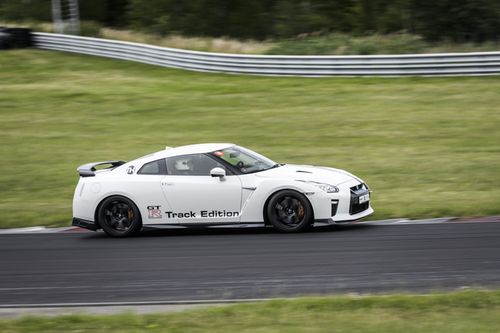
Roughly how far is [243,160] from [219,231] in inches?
42.1

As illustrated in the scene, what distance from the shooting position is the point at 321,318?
7375 mm

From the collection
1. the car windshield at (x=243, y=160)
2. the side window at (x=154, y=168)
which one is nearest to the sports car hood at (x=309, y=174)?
the car windshield at (x=243, y=160)

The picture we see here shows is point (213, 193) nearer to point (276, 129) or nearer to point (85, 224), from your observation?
point (85, 224)

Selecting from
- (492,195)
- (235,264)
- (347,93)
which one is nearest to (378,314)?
(235,264)

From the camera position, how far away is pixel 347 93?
23797 mm

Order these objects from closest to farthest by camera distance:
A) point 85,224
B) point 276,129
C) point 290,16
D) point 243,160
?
point 243,160
point 85,224
point 276,129
point 290,16

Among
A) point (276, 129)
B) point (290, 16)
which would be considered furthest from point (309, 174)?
point (290, 16)

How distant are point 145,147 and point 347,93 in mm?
6537

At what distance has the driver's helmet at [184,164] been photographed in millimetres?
12609

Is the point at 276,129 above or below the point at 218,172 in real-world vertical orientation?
below

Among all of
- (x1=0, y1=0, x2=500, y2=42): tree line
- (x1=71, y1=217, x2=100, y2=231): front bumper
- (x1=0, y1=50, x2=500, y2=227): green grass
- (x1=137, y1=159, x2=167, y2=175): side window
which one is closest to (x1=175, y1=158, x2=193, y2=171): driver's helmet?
(x1=137, y1=159, x2=167, y2=175): side window

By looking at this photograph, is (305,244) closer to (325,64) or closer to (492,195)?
(492,195)

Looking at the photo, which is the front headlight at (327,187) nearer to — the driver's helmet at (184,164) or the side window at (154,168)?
the driver's helmet at (184,164)

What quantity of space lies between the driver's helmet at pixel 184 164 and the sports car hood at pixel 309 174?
990 mm
